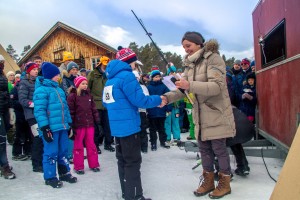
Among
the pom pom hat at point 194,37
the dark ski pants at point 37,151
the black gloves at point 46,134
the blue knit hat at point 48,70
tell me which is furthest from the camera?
the dark ski pants at point 37,151

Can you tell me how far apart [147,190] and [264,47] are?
3.39 m

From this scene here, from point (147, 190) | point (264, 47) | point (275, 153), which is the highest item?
point (264, 47)

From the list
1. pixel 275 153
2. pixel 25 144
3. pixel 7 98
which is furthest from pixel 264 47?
pixel 25 144

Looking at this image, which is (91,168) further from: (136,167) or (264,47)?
(264,47)

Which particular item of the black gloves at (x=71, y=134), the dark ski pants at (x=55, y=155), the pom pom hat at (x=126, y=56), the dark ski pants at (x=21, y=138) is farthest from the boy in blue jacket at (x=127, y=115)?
the dark ski pants at (x=21, y=138)

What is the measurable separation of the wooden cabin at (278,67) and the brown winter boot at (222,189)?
3.73ft

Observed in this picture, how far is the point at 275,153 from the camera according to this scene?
189 inches

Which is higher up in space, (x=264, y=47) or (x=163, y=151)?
(x=264, y=47)

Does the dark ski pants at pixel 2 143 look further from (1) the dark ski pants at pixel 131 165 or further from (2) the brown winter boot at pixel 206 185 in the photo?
(2) the brown winter boot at pixel 206 185

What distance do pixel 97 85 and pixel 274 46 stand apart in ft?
12.2

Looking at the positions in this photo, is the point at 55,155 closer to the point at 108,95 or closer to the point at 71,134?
the point at 71,134

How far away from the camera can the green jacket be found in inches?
260

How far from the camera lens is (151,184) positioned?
432 centimetres

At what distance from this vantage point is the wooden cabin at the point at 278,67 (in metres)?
3.88
